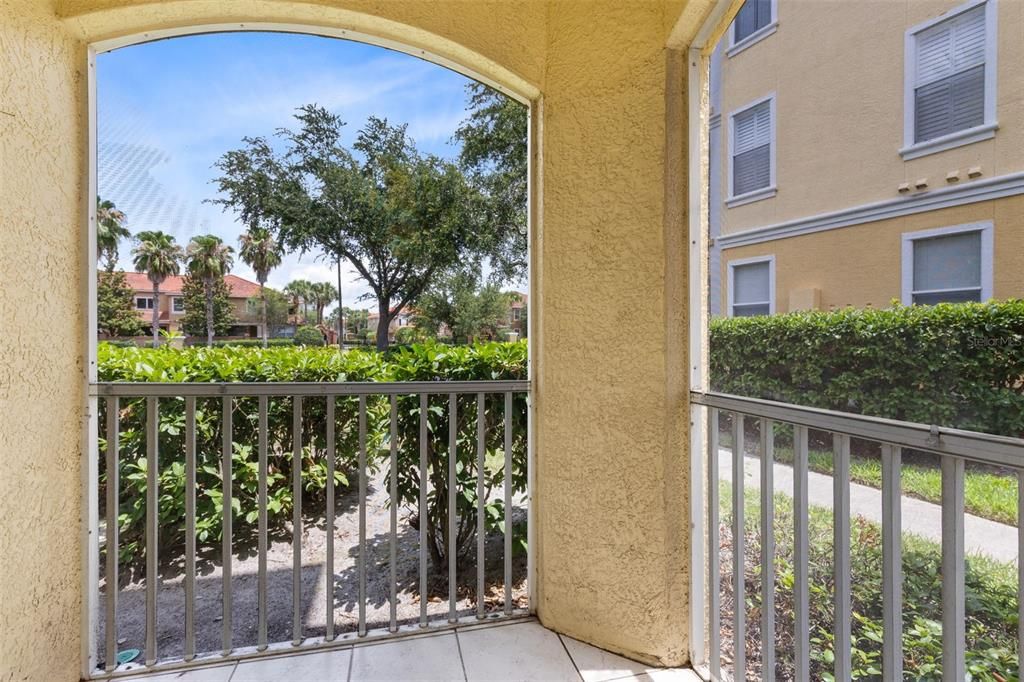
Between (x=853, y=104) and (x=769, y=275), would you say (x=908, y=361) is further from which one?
(x=853, y=104)

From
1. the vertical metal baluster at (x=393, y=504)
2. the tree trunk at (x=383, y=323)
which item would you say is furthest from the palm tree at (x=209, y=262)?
the vertical metal baluster at (x=393, y=504)

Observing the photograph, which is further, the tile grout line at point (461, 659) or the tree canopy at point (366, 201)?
the tree canopy at point (366, 201)

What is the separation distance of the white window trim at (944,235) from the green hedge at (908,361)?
3cm

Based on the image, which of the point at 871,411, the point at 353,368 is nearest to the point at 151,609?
the point at 353,368

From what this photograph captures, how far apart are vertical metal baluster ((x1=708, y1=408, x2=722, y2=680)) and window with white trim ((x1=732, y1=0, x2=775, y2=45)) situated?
3.99 ft

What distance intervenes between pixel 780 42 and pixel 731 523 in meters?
1.48

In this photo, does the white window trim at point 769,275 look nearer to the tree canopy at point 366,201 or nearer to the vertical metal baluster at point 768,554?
the vertical metal baluster at point 768,554

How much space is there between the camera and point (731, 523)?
165 cm

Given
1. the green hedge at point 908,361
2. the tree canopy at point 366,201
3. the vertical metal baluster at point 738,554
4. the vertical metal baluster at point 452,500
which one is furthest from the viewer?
the vertical metal baluster at point 452,500

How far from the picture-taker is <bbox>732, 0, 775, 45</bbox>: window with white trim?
140cm

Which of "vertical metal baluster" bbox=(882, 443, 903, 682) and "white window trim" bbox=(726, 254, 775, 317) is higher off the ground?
"white window trim" bbox=(726, 254, 775, 317)

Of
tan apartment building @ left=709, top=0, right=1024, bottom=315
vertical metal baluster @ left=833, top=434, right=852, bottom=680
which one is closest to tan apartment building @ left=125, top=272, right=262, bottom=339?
tan apartment building @ left=709, top=0, right=1024, bottom=315

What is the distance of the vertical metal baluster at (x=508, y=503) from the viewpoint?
2104 millimetres

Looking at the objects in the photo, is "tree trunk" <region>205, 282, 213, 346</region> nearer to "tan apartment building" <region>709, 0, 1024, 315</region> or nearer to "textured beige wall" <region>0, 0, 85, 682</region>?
"textured beige wall" <region>0, 0, 85, 682</region>
